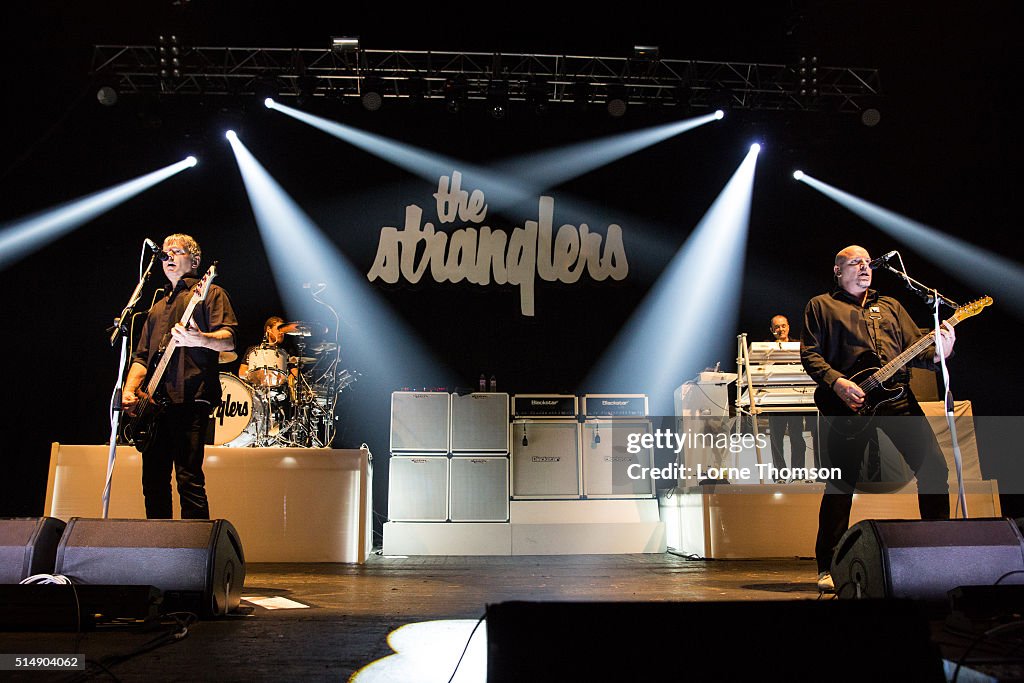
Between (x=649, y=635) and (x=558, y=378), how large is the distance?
6353mm

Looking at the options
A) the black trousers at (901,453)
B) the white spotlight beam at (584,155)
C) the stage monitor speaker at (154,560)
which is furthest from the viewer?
the white spotlight beam at (584,155)

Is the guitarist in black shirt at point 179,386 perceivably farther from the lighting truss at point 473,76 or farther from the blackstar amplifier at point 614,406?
the lighting truss at point 473,76

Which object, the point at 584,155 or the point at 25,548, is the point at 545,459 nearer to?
the point at 584,155

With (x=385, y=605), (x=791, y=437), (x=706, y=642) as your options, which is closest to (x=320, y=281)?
(x=791, y=437)

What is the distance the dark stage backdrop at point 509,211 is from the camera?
6.71 metres

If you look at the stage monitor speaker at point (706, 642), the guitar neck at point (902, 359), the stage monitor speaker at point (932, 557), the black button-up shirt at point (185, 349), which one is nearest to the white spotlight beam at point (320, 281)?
the black button-up shirt at point (185, 349)

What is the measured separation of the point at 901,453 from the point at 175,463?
11.0 feet

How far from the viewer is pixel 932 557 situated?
7.73 feet

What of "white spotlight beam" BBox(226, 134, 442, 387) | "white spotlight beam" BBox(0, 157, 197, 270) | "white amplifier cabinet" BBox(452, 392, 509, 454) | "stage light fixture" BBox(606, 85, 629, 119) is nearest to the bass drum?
"white spotlight beam" BBox(226, 134, 442, 387)

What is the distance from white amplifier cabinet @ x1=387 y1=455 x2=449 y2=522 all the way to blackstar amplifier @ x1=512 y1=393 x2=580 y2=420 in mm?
862

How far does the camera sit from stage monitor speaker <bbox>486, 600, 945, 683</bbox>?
1269 millimetres

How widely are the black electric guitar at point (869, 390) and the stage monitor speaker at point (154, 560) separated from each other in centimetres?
269

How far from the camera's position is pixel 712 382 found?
264 inches

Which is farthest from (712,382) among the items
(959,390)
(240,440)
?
(240,440)
